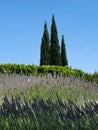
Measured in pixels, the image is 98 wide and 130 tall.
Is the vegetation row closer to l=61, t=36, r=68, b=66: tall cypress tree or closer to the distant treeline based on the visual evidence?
the distant treeline

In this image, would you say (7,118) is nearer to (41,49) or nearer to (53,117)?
(53,117)

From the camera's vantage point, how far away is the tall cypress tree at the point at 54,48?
139ft

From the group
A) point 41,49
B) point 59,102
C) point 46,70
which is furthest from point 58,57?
point 59,102

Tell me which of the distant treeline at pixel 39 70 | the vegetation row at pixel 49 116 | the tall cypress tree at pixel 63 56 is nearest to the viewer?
the vegetation row at pixel 49 116

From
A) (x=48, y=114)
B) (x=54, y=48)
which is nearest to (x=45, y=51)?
(x=54, y=48)

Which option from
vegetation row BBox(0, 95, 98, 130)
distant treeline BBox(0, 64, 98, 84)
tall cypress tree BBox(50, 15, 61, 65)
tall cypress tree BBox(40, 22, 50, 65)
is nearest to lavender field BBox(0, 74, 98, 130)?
vegetation row BBox(0, 95, 98, 130)

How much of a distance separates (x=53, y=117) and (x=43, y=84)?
26.0 feet

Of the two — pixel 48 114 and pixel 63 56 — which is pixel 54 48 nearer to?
pixel 63 56

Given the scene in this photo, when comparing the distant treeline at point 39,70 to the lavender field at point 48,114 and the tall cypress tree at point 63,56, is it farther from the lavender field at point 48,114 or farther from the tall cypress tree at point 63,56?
the tall cypress tree at point 63,56

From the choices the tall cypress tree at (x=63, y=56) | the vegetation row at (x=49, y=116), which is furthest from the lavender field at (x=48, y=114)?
the tall cypress tree at (x=63, y=56)

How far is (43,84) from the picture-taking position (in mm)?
13281

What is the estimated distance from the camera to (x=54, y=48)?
43062 mm

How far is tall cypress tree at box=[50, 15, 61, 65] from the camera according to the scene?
4222 cm

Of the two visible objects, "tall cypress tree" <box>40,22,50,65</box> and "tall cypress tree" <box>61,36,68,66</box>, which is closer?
"tall cypress tree" <box>40,22,50,65</box>
